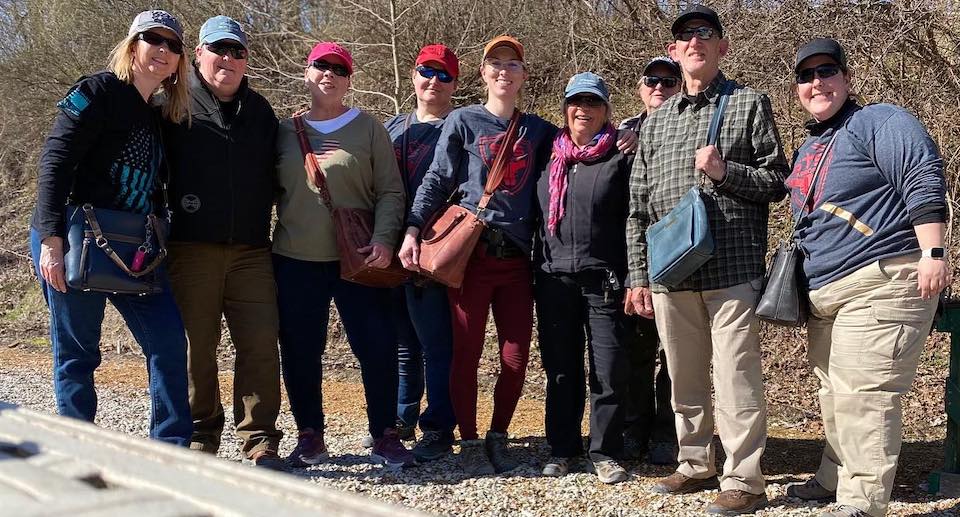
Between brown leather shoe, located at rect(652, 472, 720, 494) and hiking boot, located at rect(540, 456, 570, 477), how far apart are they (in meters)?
0.53

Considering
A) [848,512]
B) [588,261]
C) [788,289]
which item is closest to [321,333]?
[588,261]

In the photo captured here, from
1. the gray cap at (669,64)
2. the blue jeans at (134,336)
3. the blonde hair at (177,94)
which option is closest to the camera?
the blue jeans at (134,336)

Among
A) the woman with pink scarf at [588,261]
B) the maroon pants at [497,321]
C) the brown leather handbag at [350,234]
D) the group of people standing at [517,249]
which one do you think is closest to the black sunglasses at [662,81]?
the group of people standing at [517,249]

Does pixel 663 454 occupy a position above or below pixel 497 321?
below

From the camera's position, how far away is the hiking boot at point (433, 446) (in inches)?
206

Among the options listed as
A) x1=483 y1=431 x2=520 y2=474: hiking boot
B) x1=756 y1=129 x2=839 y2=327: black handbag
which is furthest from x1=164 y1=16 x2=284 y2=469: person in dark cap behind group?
x1=756 y1=129 x2=839 y2=327: black handbag

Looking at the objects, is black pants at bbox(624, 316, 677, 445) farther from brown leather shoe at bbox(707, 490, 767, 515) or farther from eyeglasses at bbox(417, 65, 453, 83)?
eyeglasses at bbox(417, 65, 453, 83)

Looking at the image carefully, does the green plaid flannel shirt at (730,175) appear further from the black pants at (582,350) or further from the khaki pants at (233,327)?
the khaki pants at (233,327)

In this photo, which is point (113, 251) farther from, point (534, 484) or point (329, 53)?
point (534, 484)

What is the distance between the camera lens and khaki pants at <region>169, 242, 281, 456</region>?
4789 mm

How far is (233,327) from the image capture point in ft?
16.3

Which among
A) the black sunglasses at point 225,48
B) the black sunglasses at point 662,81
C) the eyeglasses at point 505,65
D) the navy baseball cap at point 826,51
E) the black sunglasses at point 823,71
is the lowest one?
the black sunglasses at point 823,71

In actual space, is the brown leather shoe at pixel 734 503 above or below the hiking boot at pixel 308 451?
below

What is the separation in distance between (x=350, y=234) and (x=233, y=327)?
0.82m
